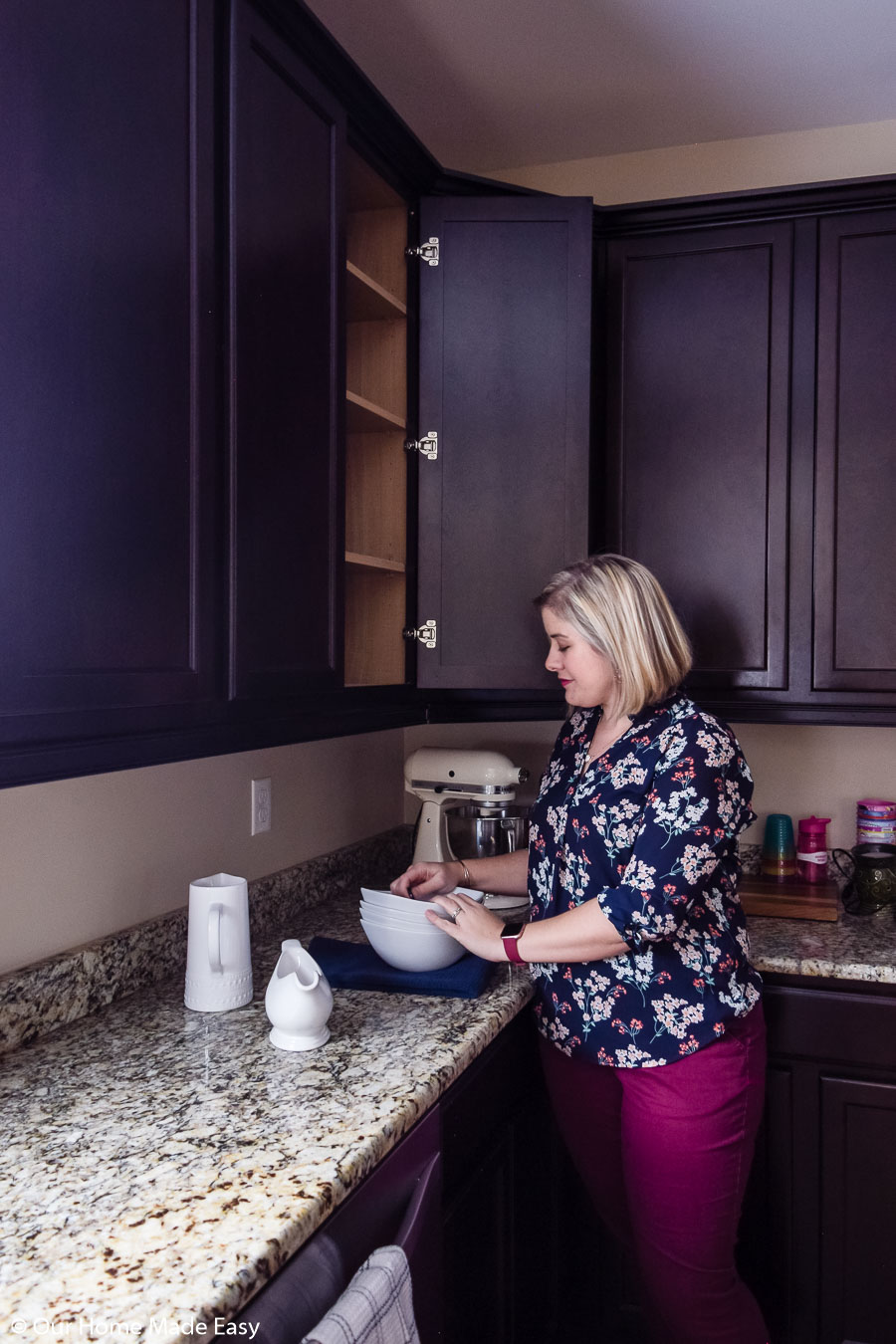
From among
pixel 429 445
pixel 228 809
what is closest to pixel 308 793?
pixel 228 809

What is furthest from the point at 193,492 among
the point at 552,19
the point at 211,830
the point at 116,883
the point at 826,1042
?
the point at 826,1042

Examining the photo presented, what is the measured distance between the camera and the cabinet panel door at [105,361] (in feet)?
3.22

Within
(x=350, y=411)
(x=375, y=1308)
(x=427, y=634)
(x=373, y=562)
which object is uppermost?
(x=350, y=411)

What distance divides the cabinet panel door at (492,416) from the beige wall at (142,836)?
424 millimetres

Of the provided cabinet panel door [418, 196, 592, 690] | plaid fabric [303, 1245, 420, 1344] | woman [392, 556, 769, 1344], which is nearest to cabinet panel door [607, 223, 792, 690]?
cabinet panel door [418, 196, 592, 690]

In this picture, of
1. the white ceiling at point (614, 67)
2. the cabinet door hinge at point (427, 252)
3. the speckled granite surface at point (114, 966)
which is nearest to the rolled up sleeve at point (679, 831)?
the speckled granite surface at point (114, 966)

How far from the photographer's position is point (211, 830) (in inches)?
73.5

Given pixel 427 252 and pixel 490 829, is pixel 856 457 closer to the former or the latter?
pixel 427 252

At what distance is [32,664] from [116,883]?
705 millimetres

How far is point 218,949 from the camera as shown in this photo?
1496 mm

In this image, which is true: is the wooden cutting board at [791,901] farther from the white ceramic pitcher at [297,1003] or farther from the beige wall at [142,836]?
the white ceramic pitcher at [297,1003]

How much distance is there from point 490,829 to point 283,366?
112cm

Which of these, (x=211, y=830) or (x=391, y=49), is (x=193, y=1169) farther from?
(x=391, y=49)

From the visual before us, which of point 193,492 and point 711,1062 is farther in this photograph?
point 711,1062
